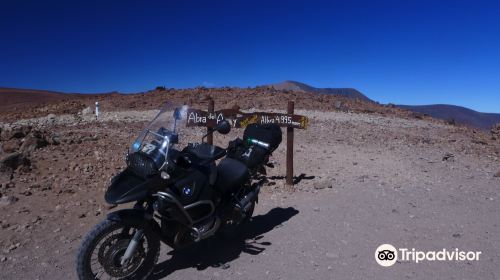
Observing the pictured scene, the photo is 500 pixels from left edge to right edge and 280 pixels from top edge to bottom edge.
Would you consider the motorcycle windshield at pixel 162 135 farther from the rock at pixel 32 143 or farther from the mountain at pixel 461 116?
the mountain at pixel 461 116

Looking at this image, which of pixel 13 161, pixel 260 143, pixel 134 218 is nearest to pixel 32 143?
pixel 13 161

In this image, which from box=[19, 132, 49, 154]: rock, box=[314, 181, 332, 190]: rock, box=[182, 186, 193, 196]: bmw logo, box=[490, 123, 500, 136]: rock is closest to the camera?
box=[182, 186, 193, 196]: bmw logo

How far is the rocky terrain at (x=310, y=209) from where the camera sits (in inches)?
173

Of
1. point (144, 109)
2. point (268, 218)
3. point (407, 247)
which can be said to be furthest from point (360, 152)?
point (144, 109)

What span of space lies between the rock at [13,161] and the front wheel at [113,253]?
15.0 ft

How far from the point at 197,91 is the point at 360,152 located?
1410 centimetres

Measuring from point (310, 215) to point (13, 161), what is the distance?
211 inches

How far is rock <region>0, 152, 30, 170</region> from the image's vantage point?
7555 millimetres

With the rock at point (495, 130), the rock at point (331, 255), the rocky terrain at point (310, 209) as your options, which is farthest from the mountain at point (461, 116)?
the rock at point (331, 255)

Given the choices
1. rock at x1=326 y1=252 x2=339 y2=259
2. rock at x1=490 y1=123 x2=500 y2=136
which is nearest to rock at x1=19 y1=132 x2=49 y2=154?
rock at x1=326 y1=252 x2=339 y2=259

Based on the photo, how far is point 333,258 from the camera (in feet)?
14.6

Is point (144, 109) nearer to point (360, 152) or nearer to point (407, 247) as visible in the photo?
point (360, 152)

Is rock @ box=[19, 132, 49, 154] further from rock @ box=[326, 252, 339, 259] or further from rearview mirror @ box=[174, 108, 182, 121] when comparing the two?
rock @ box=[326, 252, 339, 259]

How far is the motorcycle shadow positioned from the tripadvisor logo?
1274mm
